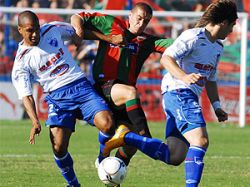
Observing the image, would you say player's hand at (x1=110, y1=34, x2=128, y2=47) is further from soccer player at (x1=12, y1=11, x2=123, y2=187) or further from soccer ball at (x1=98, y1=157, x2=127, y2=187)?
soccer ball at (x1=98, y1=157, x2=127, y2=187)

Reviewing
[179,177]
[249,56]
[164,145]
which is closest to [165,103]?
[164,145]

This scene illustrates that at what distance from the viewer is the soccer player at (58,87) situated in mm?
9625

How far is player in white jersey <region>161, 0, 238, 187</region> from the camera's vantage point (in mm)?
8688

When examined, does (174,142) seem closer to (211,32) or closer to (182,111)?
(182,111)

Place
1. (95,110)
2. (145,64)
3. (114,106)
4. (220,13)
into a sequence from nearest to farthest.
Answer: (220,13), (95,110), (114,106), (145,64)

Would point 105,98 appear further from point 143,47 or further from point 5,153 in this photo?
point 5,153

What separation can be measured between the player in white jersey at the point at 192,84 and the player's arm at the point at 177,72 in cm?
1

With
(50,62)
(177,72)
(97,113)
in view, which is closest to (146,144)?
(97,113)

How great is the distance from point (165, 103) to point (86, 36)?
1.76 m

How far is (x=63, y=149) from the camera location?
32.1 feet

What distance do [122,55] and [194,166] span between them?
2356mm

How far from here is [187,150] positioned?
30.3 feet

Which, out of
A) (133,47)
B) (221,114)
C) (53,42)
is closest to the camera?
(221,114)

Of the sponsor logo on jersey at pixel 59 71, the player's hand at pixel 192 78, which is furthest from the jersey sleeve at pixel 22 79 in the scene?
the player's hand at pixel 192 78
